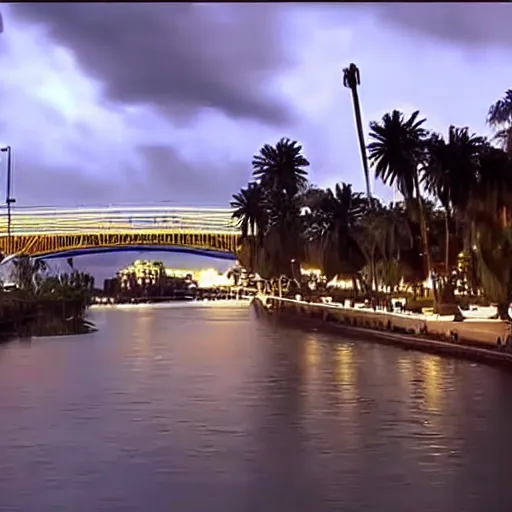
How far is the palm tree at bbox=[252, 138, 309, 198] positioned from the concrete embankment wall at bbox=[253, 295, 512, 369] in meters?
18.1

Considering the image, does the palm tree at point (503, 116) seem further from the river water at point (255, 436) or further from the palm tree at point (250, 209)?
the palm tree at point (250, 209)

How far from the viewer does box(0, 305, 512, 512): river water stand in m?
8.50

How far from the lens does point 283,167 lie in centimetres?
6662

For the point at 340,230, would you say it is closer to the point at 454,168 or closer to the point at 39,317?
the point at 39,317

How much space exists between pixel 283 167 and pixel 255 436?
5560 centimetres

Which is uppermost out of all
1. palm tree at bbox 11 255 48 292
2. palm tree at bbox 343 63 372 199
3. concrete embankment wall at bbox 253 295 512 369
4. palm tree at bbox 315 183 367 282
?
palm tree at bbox 343 63 372 199

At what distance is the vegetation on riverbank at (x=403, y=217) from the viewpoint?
25422mm

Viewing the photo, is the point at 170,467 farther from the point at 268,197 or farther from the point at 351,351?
the point at 268,197

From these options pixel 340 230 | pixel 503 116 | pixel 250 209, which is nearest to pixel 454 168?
pixel 503 116

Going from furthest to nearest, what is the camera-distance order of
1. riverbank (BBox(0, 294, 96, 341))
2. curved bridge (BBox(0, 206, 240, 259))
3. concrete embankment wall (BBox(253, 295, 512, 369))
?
1. curved bridge (BBox(0, 206, 240, 259))
2. riverbank (BBox(0, 294, 96, 341))
3. concrete embankment wall (BBox(253, 295, 512, 369))

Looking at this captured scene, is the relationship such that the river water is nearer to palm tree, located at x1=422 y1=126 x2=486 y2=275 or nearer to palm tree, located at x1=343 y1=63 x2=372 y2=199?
palm tree, located at x1=422 y1=126 x2=486 y2=275

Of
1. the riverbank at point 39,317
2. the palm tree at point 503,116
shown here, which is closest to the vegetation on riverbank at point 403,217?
the palm tree at point 503,116

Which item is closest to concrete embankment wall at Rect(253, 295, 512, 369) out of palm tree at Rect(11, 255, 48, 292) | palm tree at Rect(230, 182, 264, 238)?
palm tree at Rect(11, 255, 48, 292)

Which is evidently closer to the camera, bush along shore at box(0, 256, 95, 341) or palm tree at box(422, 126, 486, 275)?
palm tree at box(422, 126, 486, 275)
